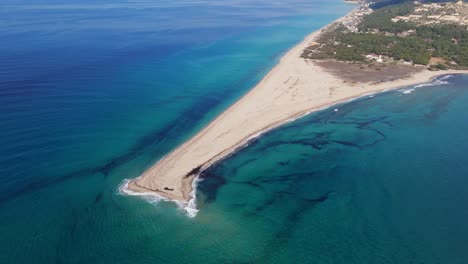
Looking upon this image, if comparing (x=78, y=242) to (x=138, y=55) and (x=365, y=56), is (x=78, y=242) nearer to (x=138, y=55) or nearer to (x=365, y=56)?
(x=138, y=55)

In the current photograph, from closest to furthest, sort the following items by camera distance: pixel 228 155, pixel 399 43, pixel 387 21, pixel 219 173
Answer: pixel 219 173
pixel 228 155
pixel 399 43
pixel 387 21

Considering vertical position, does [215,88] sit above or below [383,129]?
above

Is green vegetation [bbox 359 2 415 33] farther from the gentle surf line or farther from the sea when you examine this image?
the gentle surf line

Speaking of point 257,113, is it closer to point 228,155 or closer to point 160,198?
point 228,155

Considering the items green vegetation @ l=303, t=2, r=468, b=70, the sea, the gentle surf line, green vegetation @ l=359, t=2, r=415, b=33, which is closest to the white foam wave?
the gentle surf line

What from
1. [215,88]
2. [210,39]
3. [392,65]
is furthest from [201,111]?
[210,39]

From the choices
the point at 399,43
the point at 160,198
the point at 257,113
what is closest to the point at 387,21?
the point at 399,43

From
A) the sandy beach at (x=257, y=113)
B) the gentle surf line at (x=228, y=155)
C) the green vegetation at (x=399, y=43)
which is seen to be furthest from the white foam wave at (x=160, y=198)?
the green vegetation at (x=399, y=43)
